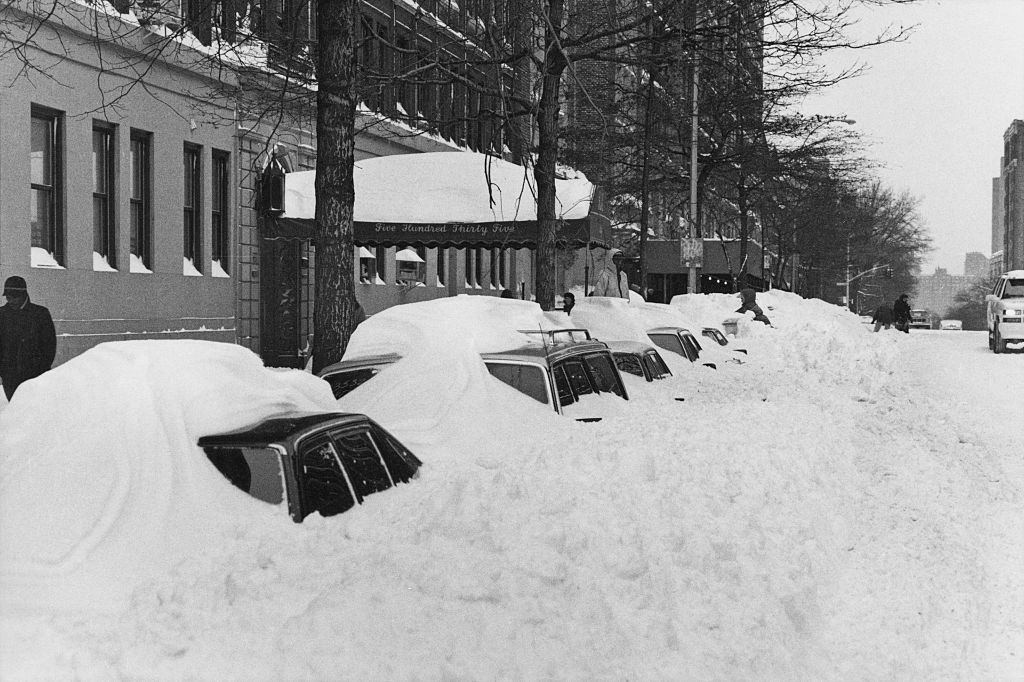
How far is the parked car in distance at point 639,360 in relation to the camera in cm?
1270

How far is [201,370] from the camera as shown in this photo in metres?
5.56

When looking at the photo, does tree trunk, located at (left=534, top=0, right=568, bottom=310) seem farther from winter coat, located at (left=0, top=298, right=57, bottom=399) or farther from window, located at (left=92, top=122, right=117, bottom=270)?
winter coat, located at (left=0, top=298, right=57, bottom=399)

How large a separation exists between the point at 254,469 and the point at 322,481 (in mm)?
387

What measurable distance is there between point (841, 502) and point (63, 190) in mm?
13043

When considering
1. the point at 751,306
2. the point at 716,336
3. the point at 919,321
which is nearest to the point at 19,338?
the point at 716,336

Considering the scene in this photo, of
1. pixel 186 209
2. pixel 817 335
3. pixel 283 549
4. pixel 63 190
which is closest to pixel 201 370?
pixel 283 549

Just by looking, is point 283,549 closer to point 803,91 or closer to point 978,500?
point 978,500

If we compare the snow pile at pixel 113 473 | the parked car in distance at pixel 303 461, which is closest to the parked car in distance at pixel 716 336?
the parked car in distance at pixel 303 461

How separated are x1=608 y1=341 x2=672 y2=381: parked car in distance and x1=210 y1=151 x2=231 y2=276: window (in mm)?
10744

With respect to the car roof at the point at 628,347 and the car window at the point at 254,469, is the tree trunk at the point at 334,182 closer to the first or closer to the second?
the car roof at the point at 628,347

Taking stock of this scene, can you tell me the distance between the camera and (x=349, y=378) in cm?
907

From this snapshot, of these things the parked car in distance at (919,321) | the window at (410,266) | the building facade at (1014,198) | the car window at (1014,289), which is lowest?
the parked car in distance at (919,321)

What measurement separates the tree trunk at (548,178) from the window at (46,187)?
7.17m

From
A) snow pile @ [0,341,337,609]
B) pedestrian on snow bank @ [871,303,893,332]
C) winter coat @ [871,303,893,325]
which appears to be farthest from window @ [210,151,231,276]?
winter coat @ [871,303,893,325]
